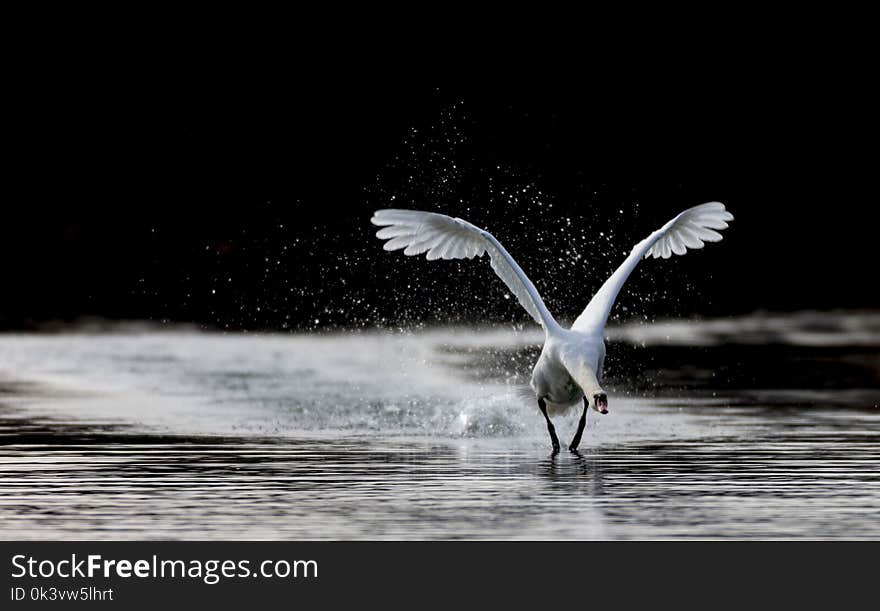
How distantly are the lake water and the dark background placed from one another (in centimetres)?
802

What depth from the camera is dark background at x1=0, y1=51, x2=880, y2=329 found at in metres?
37.6

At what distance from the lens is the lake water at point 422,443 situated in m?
12.3

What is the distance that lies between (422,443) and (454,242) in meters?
1.99

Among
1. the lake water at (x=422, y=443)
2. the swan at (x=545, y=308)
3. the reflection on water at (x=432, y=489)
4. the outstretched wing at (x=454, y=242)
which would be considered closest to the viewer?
the reflection on water at (x=432, y=489)

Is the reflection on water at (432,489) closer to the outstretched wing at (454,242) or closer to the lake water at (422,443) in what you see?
the lake water at (422,443)

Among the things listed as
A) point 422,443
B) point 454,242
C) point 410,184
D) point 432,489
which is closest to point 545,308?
point 454,242

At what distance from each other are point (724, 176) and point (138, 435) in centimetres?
2966

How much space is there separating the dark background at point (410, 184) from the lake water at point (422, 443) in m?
8.02

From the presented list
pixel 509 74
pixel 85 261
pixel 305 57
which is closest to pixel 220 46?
pixel 305 57

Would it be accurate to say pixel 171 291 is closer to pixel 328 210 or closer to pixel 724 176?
pixel 328 210

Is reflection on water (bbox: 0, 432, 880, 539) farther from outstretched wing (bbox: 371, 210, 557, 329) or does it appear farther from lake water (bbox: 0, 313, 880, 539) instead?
outstretched wing (bbox: 371, 210, 557, 329)


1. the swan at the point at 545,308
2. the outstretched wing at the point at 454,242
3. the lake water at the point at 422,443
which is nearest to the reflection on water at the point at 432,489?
the lake water at the point at 422,443

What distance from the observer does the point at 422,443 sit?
1689cm

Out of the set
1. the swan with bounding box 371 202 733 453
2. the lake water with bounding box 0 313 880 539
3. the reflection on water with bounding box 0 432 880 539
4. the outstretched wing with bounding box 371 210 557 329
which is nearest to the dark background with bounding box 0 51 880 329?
the lake water with bounding box 0 313 880 539
